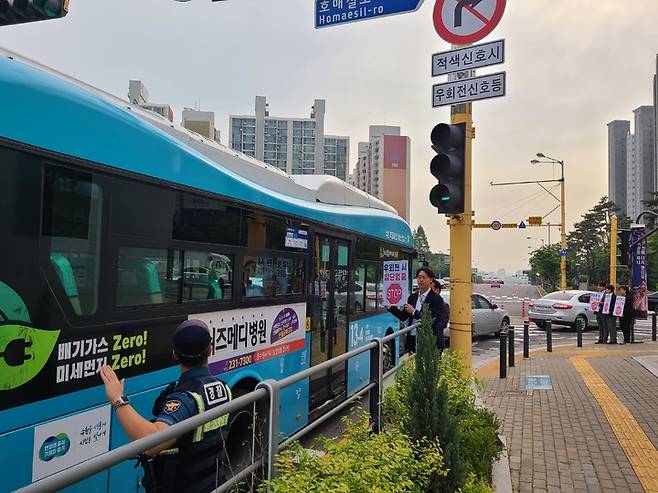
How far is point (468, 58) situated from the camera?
530 cm

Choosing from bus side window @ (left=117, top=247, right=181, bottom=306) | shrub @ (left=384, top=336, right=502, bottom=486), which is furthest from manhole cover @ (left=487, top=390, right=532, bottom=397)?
bus side window @ (left=117, top=247, right=181, bottom=306)

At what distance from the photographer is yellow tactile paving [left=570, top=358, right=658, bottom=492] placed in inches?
205

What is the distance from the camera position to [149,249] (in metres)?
3.81

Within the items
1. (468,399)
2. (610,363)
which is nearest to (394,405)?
(468,399)

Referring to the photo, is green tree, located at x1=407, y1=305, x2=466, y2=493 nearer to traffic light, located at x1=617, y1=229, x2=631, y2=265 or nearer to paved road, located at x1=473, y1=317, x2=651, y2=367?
paved road, located at x1=473, y1=317, x2=651, y2=367

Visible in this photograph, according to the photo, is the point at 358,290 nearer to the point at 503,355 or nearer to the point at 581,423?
the point at 581,423

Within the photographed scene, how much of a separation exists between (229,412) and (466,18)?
14.8 ft

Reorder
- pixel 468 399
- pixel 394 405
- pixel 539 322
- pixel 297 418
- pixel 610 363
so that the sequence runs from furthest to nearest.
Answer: pixel 539 322, pixel 610 363, pixel 297 418, pixel 468 399, pixel 394 405

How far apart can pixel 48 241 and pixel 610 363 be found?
12135mm

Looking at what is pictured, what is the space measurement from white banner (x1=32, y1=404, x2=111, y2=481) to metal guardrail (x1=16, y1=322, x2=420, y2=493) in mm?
1034

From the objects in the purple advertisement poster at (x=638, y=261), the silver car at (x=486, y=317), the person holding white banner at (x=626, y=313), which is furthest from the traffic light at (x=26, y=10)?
the purple advertisement poster at (x=638, y=261)

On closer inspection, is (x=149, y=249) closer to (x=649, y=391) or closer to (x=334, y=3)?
(x=334, y=3)

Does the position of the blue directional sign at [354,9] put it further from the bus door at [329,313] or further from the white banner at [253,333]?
the white banner at [253,333]

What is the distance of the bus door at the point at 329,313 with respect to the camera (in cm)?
664
